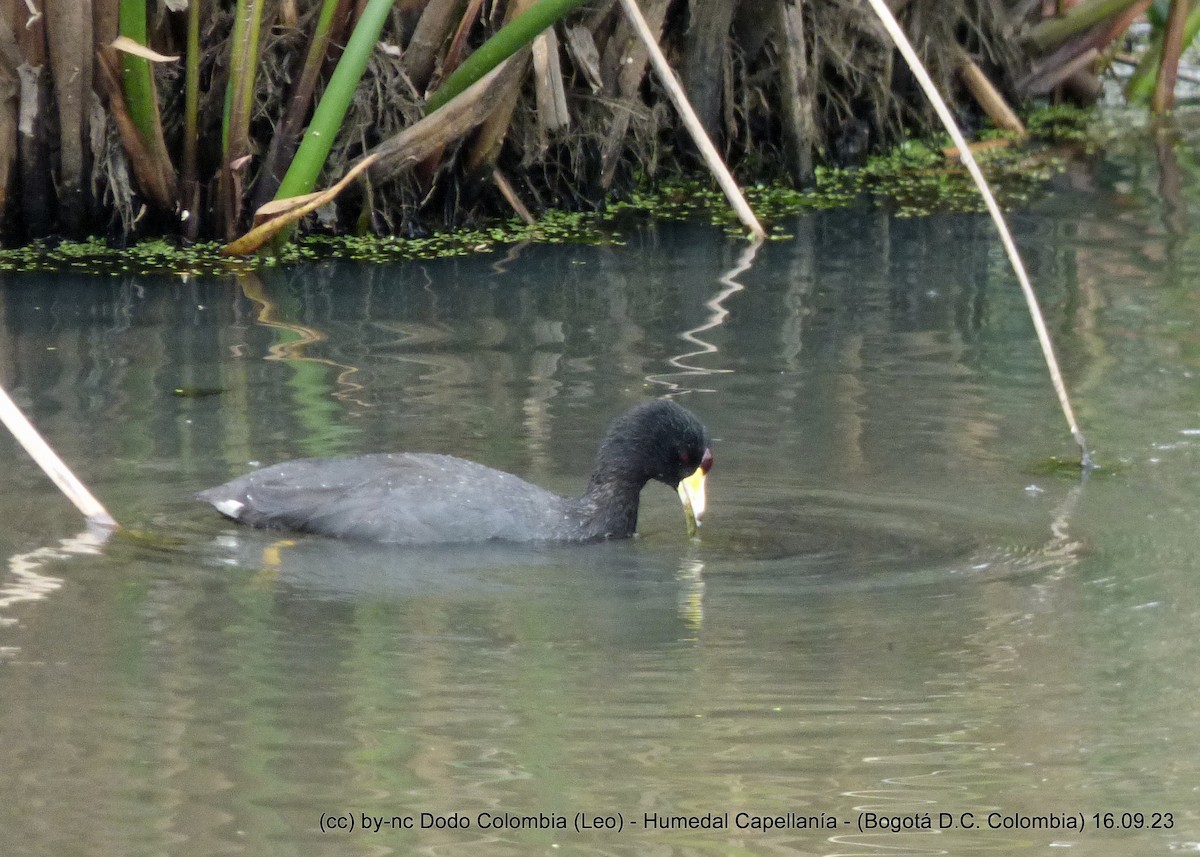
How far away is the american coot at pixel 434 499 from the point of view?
17.3 ft

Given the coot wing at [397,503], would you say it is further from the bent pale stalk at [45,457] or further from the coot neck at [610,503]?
the bent pale stalk at [45,457]

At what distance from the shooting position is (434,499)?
5258mm

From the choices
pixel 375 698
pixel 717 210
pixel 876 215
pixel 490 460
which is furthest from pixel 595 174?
pixel 375 698

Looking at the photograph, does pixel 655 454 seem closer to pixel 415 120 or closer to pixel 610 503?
pixel 610 503

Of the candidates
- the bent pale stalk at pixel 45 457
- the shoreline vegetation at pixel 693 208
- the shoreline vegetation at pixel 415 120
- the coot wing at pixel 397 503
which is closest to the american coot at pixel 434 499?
the coot wing at pixel 397 503

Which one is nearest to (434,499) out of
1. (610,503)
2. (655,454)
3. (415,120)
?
(610,503)

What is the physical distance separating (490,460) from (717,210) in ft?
14.5

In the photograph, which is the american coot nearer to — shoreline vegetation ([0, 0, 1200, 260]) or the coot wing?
the coot wing

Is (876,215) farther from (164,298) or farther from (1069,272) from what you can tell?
(164,298)

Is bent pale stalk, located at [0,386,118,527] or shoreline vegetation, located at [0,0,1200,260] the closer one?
bent pale stalk, located at [0,386,118,527]

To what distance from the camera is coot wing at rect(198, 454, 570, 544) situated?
5.25 meters

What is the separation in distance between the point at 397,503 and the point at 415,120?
3797mm

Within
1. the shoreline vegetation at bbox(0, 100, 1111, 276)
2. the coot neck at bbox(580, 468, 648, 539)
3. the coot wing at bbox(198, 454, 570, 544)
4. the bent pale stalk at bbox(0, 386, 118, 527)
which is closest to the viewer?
the bent pale stalk at bbox(0, 386, 118, 527)

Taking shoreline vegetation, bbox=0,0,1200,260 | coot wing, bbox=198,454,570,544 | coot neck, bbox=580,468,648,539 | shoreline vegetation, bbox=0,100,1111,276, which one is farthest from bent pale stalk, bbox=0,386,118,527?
shoreline vegetation, bbox=0,100,1111,276
